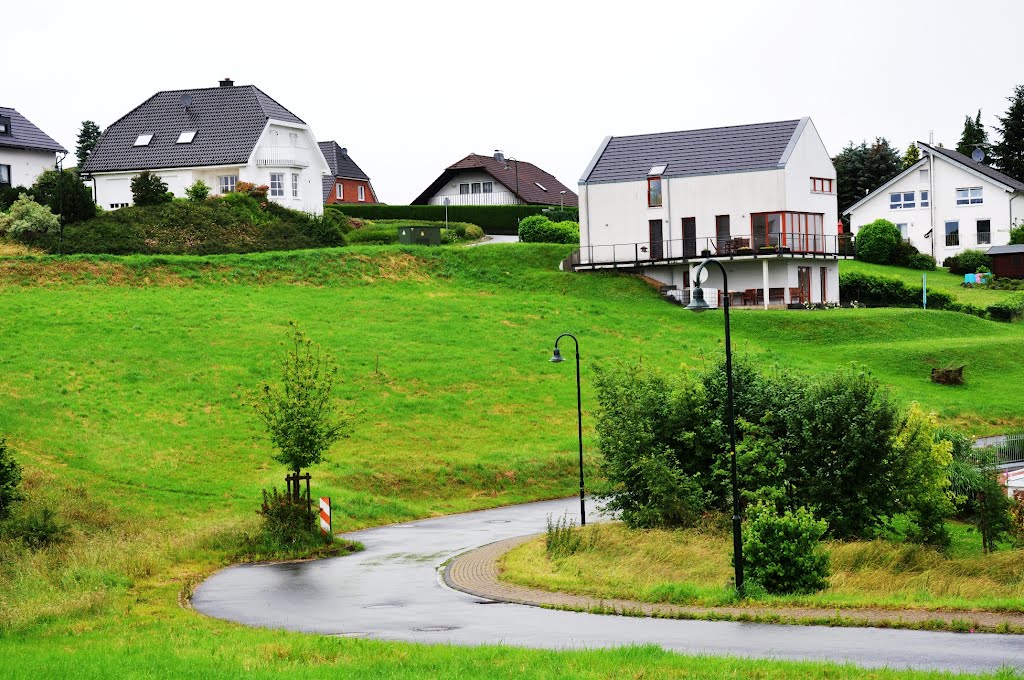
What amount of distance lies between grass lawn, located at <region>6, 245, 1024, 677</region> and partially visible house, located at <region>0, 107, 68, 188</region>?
25.3 m

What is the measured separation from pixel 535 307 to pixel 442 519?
28.0 m

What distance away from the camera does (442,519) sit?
38.4m

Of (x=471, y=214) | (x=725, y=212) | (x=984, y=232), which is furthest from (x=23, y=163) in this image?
(x=984, y=232)

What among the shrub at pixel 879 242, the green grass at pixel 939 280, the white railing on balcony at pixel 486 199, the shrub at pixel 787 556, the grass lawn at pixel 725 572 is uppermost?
the white railing on balcony at pixel 486 199

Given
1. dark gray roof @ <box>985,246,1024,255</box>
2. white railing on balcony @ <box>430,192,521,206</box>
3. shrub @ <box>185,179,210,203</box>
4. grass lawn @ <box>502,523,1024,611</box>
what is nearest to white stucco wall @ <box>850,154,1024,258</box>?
dark gray roof @ <box>985,246,1024,255</box>

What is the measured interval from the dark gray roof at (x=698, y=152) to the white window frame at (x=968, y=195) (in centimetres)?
2756

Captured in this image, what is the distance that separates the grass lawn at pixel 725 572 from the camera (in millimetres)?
20812

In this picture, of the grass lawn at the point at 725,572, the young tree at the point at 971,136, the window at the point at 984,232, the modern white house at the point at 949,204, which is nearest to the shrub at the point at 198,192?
the grass lawn at the point at 725,572

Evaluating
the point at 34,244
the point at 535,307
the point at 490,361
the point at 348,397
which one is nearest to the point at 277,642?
the point at 348,397

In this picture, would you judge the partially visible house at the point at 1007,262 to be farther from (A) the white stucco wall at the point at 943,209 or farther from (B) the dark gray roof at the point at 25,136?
(B) the dark gray roof at the point at 25,136

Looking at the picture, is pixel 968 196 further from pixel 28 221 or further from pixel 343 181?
pixel 28 221

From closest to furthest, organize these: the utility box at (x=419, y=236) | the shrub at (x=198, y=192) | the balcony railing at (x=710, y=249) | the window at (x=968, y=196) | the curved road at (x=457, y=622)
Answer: the curved road at (x=457, y=622)
the balcony railing at (x=710, y=249)
the shrub at (x=198, y=192)
the utility box at (x=419, y=236)
the window at (x=968, y=196)

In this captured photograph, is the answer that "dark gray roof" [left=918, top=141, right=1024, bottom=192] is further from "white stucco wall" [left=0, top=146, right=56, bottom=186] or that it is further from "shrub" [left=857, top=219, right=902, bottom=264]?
"white stucco wall" [left=0, top=146, right=56, bottom=186]

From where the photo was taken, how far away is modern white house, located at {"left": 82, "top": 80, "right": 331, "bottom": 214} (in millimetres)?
81062
